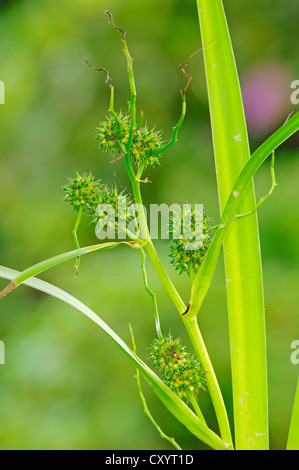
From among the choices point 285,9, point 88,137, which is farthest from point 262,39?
point 88,137

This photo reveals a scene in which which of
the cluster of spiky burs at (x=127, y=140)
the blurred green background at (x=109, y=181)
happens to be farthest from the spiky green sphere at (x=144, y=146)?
the blurred green background at (x=109, y=181)

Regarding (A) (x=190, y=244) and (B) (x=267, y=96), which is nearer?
(A) (x=190, y=244)

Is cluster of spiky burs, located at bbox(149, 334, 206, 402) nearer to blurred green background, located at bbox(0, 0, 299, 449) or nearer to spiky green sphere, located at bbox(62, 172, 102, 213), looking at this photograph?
spiky green sphere, located at bbox(62, 172, 102, 213)

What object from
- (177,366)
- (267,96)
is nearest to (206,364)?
(177,366)

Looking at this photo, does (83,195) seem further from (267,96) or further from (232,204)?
(267,96)

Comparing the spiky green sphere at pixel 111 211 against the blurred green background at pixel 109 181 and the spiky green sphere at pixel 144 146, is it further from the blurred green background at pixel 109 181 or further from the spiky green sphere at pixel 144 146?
the blurred green background at pixel 109 181

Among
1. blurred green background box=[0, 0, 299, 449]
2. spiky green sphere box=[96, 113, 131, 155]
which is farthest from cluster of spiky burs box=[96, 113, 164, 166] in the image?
blurred green background box=[0, 0, 299, 449]
